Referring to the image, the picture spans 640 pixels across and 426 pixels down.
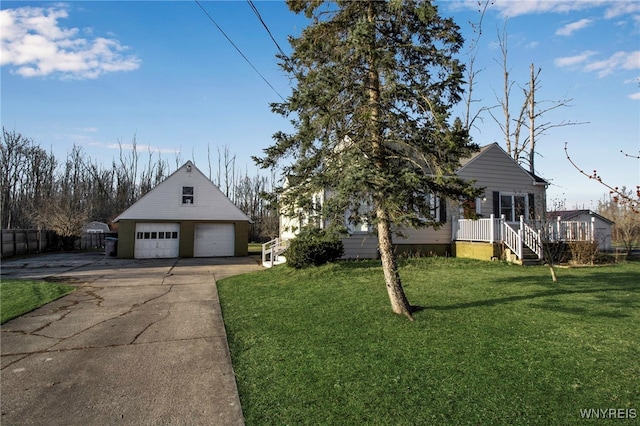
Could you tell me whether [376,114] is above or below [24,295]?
above

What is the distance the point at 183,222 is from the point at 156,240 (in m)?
1.99

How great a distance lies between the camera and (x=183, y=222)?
22.8 meters

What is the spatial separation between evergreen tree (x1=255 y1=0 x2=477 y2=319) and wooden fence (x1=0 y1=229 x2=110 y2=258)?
75.6 feet

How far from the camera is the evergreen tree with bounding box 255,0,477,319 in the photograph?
539 cm

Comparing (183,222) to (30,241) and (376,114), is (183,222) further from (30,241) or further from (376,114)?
(376,114)

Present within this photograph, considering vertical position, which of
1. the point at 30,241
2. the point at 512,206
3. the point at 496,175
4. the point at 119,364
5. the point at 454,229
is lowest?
the point at 119,364

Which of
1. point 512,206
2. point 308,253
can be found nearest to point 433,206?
point 308,253

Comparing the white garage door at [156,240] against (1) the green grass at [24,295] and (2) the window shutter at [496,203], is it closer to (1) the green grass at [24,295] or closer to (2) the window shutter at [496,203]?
(1) the green grass at [24,295]

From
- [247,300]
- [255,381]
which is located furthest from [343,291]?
[255,381]

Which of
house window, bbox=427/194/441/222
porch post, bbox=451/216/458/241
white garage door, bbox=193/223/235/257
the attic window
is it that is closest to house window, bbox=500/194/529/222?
porch post, bbox=451/216/458/241

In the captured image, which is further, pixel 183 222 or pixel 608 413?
pixel 183 222

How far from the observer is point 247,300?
331 inches

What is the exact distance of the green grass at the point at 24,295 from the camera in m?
7.72

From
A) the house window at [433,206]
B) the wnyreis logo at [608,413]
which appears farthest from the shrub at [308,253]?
the wnyreis logo at [608,413]
